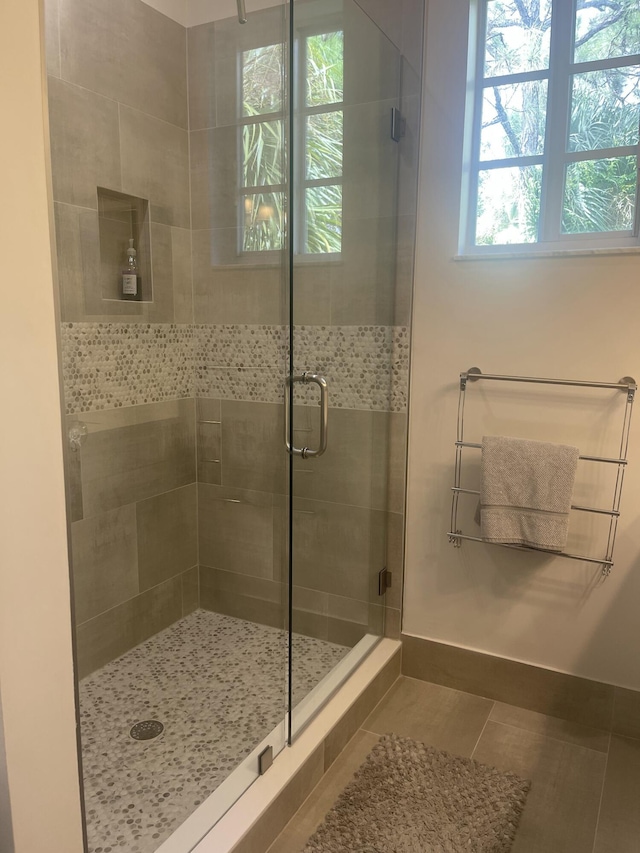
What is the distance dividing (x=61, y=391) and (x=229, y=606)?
A: 5.74 ft

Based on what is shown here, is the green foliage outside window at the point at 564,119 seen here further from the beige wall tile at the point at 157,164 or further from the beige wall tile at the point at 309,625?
the beige wall tile at the point at 309,625

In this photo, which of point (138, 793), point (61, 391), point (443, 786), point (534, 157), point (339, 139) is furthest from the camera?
point (534, 157)

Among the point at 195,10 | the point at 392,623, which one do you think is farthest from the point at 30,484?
the point at 195,10

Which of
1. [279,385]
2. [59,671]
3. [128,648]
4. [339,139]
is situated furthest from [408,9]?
[128,648]

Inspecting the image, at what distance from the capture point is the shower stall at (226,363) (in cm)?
191

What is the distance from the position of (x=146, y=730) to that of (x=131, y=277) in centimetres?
157

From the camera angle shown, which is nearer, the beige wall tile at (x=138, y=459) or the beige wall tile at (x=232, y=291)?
the beige wall tile at (x=232, y=291)

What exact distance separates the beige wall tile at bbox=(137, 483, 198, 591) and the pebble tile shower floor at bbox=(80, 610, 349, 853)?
236 mm

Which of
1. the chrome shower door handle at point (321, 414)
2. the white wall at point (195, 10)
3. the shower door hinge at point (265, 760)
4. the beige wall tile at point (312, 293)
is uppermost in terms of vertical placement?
the white wall at point (195, 10)

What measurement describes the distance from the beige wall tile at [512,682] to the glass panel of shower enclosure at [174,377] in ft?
2.14

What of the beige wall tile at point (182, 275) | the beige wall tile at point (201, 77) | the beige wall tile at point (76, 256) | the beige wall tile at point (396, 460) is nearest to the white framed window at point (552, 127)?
the beige wall tile at point (396, 460)

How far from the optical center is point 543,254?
2.04 meters

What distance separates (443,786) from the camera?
1.85 metres

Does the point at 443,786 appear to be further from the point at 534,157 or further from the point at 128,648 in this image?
the point at 534,157
